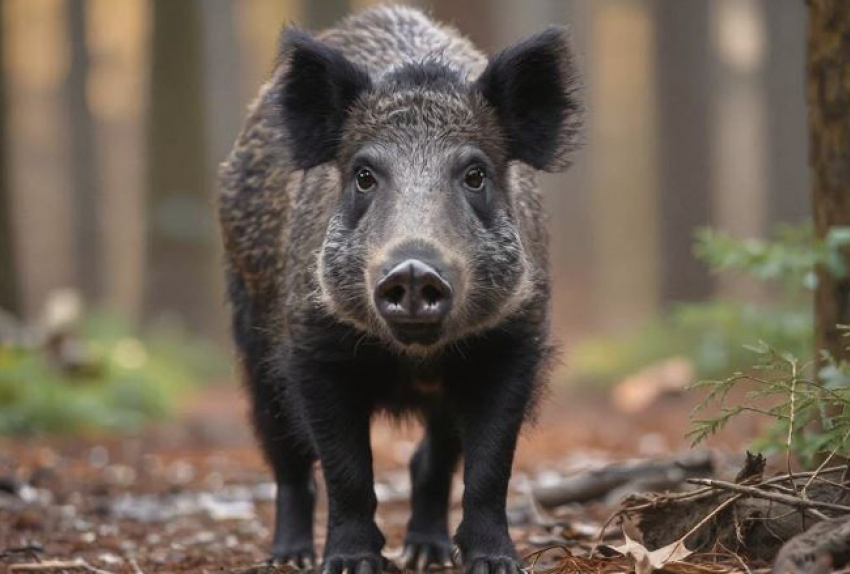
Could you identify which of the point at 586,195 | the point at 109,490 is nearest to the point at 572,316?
the point at 586,195

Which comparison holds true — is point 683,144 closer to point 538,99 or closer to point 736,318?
point 736,318

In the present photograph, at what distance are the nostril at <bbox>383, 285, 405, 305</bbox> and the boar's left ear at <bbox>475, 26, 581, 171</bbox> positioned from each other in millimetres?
1356

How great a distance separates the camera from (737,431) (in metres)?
11.2

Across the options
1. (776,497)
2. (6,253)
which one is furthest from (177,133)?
(776,497)

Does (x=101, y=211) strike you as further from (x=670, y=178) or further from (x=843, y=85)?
(x=843, y=85)

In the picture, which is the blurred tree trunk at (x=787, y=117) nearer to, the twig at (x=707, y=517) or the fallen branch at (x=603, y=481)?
the fallen branch at (x=603, y=481)

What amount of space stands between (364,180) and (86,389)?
7.80 meters

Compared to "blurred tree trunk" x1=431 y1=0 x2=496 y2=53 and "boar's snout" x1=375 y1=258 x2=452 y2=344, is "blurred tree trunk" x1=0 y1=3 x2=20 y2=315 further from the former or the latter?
"boar's snout" x1=375 y1=258 x2=452 y2=344

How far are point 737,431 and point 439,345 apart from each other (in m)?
6.66

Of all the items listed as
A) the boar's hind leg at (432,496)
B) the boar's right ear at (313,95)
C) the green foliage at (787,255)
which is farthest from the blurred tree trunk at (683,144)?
the boar's right ear at (313,95)

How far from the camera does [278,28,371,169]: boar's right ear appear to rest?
5.68 metres

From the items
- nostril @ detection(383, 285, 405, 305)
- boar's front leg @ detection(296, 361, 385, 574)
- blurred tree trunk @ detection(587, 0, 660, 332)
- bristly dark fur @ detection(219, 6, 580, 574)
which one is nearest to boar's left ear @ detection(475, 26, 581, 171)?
bristly dark fur @ detection(219, 6, 580, 574)

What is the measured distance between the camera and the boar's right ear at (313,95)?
568 cm

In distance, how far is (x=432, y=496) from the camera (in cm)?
640
